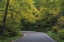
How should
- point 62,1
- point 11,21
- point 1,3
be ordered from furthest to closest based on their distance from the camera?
point 11,21 → point 1,3 → point 62,1

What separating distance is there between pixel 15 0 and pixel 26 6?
233 centimetres

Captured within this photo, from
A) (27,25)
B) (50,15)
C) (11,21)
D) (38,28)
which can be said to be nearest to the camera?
(11,21)

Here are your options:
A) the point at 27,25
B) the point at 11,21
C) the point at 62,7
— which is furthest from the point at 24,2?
the point at 27,25

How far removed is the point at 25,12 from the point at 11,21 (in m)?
6.14

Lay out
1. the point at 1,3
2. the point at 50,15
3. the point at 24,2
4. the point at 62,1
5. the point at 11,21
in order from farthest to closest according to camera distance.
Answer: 1. the point at 50,15
2. the point at 11,21
3. the point at 24,2
4. the point at 1,3
5. the point at 62,1

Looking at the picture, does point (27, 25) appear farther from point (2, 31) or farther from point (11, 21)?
point (2, 31)

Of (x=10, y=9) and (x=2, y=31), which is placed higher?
(x=10, y=9)

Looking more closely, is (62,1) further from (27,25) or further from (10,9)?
(27,25)

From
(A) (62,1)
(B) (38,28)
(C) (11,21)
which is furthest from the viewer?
(B) (38,28)

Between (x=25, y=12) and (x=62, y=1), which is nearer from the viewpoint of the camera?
(x=62, y=1)

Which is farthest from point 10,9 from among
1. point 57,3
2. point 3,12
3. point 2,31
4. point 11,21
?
point 57,3

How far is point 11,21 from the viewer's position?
40125 millimetres

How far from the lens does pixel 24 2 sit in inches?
1309

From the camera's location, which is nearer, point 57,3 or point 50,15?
point 57,3
